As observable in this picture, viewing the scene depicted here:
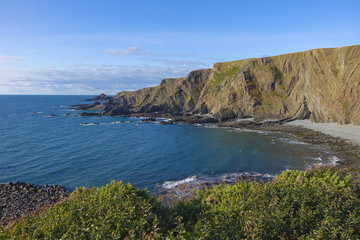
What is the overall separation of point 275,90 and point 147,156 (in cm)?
6434

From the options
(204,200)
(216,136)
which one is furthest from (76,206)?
(216,136)

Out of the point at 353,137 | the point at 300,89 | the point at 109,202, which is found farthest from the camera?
the point at 300,89

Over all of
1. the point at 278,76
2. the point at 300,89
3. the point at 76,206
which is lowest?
the point at 76,206

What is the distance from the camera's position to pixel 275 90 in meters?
88.1

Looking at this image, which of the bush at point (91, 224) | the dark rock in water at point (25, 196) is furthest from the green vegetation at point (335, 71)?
the dark rock in water at point (25, 196)

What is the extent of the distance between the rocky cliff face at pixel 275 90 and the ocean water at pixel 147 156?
1951 cm

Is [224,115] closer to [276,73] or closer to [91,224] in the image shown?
[276,73]

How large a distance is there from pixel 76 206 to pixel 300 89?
84809mm

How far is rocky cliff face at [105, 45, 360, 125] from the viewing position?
2549 inches

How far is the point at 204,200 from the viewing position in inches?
623

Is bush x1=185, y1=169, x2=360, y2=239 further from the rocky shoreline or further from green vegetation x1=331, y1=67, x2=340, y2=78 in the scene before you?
green vegetation x1=331, y1=67, x2=340, y2=78

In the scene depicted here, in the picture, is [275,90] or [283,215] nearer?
[283,215]

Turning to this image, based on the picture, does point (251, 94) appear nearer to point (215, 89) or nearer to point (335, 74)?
point (215, 89)

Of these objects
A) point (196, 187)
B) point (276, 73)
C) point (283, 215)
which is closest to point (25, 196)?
point (196, 187)
